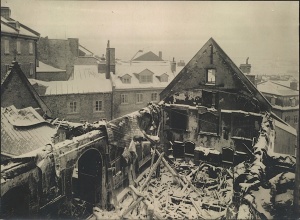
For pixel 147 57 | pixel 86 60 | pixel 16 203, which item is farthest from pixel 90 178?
pixel 147 57

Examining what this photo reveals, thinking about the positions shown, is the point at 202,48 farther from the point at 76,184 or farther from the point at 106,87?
the point at 106,87

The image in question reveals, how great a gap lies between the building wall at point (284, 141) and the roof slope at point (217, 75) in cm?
219

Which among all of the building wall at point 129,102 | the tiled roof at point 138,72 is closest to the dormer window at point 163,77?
the tiled roof at point 138,72

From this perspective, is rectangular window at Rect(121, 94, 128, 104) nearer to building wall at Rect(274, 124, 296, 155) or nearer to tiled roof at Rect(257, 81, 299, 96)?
tiled roof at Rect(257, 81, 299, 96)

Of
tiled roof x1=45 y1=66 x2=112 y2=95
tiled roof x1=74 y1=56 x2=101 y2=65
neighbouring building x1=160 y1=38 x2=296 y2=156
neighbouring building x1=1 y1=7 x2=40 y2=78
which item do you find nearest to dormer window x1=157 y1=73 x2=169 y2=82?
tiled roof x1=45 y1=66 x2=112 y2=95

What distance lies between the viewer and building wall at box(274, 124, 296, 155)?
16.7m

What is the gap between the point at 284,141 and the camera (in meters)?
17.2

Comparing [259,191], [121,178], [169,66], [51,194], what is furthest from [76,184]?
[169,66]

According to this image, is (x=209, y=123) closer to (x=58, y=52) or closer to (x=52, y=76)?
(x=52, y=76)

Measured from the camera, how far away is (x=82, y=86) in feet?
93.8

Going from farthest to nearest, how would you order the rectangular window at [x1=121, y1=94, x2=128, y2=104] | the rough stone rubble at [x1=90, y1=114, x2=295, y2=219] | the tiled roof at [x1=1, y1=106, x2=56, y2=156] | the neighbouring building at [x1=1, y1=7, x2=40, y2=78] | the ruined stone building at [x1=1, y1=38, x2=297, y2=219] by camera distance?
1. the rectangular window at [x1=121, y1=94, x2=128, y2=104]
2. the tiled roof at [x1=1, y1=106, x2=56, y2=156]
3. the neighbouring building at [x1=1, y1=7, x2=40, y2=78]
4. the ruined stone building at [x1=1, y1=38, x2=297, y2=219]
5. the rough stone rubble at [x1=90, y1=114, x2=295, y2=219]

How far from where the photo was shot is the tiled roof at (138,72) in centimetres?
3041

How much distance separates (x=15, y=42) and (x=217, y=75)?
13399 mm

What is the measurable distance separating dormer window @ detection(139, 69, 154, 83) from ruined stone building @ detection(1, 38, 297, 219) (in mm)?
12789
